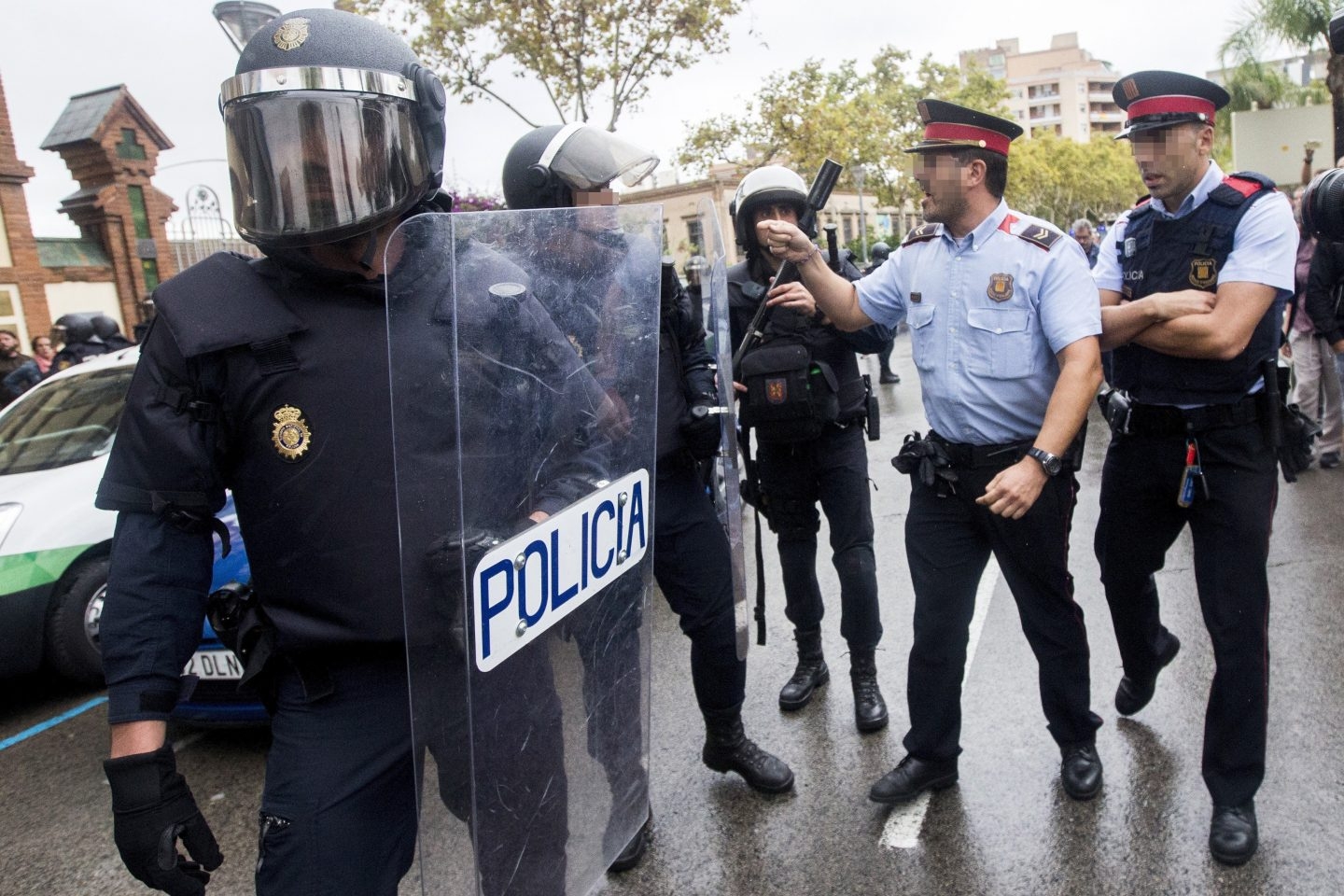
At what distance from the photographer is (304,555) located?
1578 millimetres

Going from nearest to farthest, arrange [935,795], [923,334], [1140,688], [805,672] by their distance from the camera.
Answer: [923,334]
[935,795]
[1140,688]
[805,672]

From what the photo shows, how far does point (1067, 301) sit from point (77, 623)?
4159 millimetres

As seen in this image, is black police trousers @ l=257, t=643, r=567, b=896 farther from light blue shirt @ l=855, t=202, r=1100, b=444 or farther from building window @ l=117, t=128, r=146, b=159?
building window @ l=117, t=128, r=146, b=159

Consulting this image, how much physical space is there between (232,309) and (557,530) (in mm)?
583

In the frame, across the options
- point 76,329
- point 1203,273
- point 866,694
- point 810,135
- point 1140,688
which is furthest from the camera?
point 810,135

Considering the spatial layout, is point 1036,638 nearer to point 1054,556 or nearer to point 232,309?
point 1054,556

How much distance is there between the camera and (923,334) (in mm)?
2861

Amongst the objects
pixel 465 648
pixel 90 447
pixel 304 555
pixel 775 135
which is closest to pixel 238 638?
pixel 304 555

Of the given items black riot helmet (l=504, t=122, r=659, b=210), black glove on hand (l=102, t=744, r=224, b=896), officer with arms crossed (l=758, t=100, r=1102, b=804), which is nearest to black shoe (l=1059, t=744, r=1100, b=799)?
officer with arms crossed (l=758, t=100, r=1102, b=804)

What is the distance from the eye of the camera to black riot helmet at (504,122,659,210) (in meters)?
2.64

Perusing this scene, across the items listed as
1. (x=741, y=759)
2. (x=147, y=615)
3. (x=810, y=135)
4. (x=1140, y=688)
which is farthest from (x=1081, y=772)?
(x=810, y=135)

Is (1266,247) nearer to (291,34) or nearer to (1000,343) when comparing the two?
(1000,343)

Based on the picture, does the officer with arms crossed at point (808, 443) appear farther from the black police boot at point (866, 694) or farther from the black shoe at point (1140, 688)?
the black shoe at point (1140, 688)

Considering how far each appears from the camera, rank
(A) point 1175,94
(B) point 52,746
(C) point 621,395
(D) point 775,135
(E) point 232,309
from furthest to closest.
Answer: (D) point 775,135 → (B) point 52,746 → (A) point 1175,94 → (C) point 621,395 → (E) point 232,309
